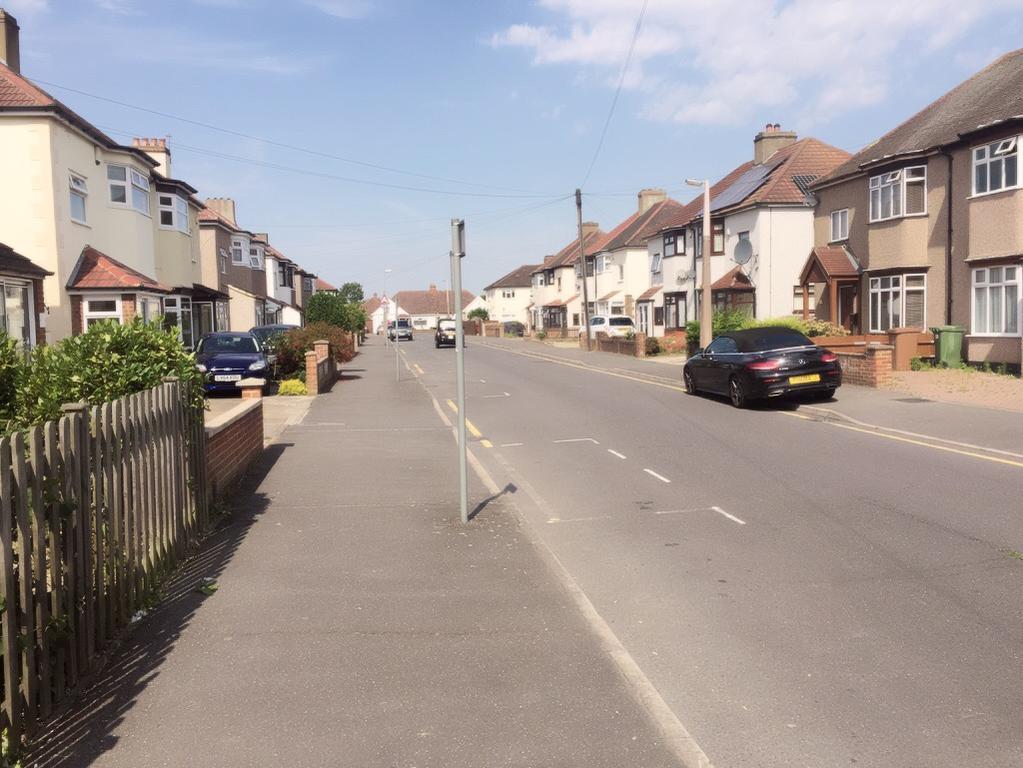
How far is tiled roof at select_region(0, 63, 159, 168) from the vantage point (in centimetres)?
2108

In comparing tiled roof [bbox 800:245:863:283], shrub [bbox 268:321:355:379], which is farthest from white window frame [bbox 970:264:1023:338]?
shrub [bbox 268:321:355:379]

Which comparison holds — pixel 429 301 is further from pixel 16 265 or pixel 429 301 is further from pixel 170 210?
pixel 16 265

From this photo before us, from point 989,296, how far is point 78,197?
23733 millimetres

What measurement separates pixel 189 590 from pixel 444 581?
1.68 metres

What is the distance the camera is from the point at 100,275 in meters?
23.0

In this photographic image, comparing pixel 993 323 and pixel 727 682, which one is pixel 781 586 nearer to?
pixel 727 682

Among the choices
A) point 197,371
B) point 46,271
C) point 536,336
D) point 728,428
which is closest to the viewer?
point 197,371

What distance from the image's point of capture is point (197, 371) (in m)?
7.69

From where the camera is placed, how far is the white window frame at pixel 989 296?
21578 mm

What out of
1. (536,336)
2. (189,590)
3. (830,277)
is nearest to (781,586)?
(189,590)

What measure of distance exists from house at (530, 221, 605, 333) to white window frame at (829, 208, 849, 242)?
41.7m

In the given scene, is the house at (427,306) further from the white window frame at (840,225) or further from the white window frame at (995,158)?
the white window frame at (995,158)

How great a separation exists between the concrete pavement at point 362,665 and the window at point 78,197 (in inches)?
721

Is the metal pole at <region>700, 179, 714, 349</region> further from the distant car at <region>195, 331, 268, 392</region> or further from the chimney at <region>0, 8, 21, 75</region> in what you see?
the chimney at <region>0, 8, 21, 75</region>
